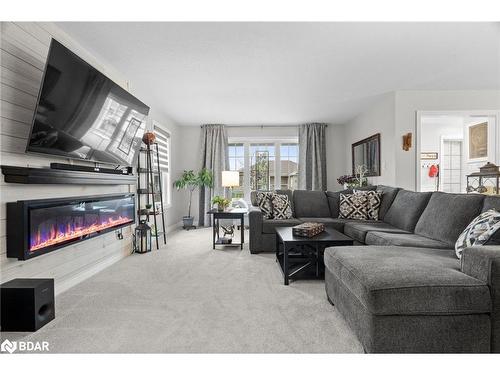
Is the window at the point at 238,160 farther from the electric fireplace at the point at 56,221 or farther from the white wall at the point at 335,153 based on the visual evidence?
the electric fireplace at the point at 56,221

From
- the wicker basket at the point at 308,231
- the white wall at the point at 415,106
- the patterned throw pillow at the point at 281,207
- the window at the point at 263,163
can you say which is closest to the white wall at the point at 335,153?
the window at the point at 263,163

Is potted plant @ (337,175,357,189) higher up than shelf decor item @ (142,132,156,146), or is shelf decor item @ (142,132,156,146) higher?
shelf decor item @ (142,132,156,146)

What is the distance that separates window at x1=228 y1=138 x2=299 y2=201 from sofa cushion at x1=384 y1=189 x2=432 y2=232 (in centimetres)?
311

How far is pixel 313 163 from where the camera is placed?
20.5ft

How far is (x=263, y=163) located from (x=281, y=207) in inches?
105

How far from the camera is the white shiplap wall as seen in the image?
190 centimetres

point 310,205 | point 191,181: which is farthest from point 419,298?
point 191,181

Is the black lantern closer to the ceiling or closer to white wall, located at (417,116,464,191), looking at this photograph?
the ceiling

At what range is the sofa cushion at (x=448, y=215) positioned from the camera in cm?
229

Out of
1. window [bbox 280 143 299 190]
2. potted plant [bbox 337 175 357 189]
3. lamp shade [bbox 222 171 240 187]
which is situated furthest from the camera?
window [bbox 280 143 299 190]

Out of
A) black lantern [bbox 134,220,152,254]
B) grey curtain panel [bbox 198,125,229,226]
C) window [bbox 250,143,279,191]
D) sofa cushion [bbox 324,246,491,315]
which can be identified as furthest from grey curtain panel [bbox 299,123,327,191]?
sofa cushion [bbox 324,246,491,315]
